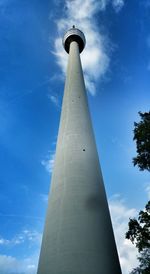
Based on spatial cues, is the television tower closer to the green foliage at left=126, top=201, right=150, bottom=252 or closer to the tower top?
the green foliage at left=126, top=201, right=150, bottom=252

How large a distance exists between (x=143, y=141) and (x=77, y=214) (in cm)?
625

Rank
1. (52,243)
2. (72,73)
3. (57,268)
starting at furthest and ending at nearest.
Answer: (72,73), (52,243), (57,268)

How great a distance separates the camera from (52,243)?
41.1 ft

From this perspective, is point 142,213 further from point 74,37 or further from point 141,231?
point 74,37

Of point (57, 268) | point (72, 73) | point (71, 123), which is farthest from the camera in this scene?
point (72, 73)

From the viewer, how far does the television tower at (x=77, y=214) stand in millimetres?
11695

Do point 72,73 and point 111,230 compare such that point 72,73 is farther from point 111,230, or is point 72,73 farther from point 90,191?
point 111,230

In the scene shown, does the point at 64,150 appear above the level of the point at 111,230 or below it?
above

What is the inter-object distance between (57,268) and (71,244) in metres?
1.25

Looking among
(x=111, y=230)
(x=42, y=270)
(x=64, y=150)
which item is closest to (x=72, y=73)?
(x=64, y=150)

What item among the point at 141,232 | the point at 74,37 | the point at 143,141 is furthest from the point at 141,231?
the point at 74,37

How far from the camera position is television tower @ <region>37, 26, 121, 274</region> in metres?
11.7

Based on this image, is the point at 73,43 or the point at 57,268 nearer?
the point at 57,268

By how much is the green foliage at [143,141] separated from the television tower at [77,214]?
2.98m
